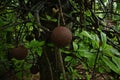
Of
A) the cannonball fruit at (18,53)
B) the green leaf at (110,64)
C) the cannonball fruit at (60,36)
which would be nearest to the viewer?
the cannonball fruit at (60,36)

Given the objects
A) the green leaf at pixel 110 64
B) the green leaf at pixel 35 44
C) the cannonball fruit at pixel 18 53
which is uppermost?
the green leaf at pixel 35 44

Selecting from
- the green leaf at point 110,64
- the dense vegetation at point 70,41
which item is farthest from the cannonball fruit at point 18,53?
the green leaf at point 110,64

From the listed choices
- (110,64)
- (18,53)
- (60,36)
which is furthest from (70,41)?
(18,53)

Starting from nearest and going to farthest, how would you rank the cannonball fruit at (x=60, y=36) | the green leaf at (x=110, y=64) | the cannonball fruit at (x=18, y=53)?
the cannonball fruit at (x=60, y=36), the green leaf at (x=110, y=64), the cannonball fruit at (x=18, y=53)

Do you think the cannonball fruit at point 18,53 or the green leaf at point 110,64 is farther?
the cannonball fruit at point 18,53

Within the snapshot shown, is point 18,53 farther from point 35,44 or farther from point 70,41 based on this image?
point 70,41

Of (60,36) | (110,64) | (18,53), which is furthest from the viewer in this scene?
(18,53)

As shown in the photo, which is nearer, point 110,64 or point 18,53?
point 110,64

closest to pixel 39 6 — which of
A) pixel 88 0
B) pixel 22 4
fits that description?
pixel 22 4

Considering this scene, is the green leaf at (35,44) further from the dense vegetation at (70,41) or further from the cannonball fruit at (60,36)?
the cannonball fruit at (60,36)

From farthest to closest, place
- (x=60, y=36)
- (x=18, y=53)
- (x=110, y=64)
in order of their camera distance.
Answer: (x=18, y=53) → (x=110, y=64) → (x=60, y=36)

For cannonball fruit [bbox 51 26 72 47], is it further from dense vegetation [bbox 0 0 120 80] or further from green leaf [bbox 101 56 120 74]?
green leaf [bbox 101 56 120 74]

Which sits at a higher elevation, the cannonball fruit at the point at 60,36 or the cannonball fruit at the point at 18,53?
the cannonball fruit at the point at 60,36

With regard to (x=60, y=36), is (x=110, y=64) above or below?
below
